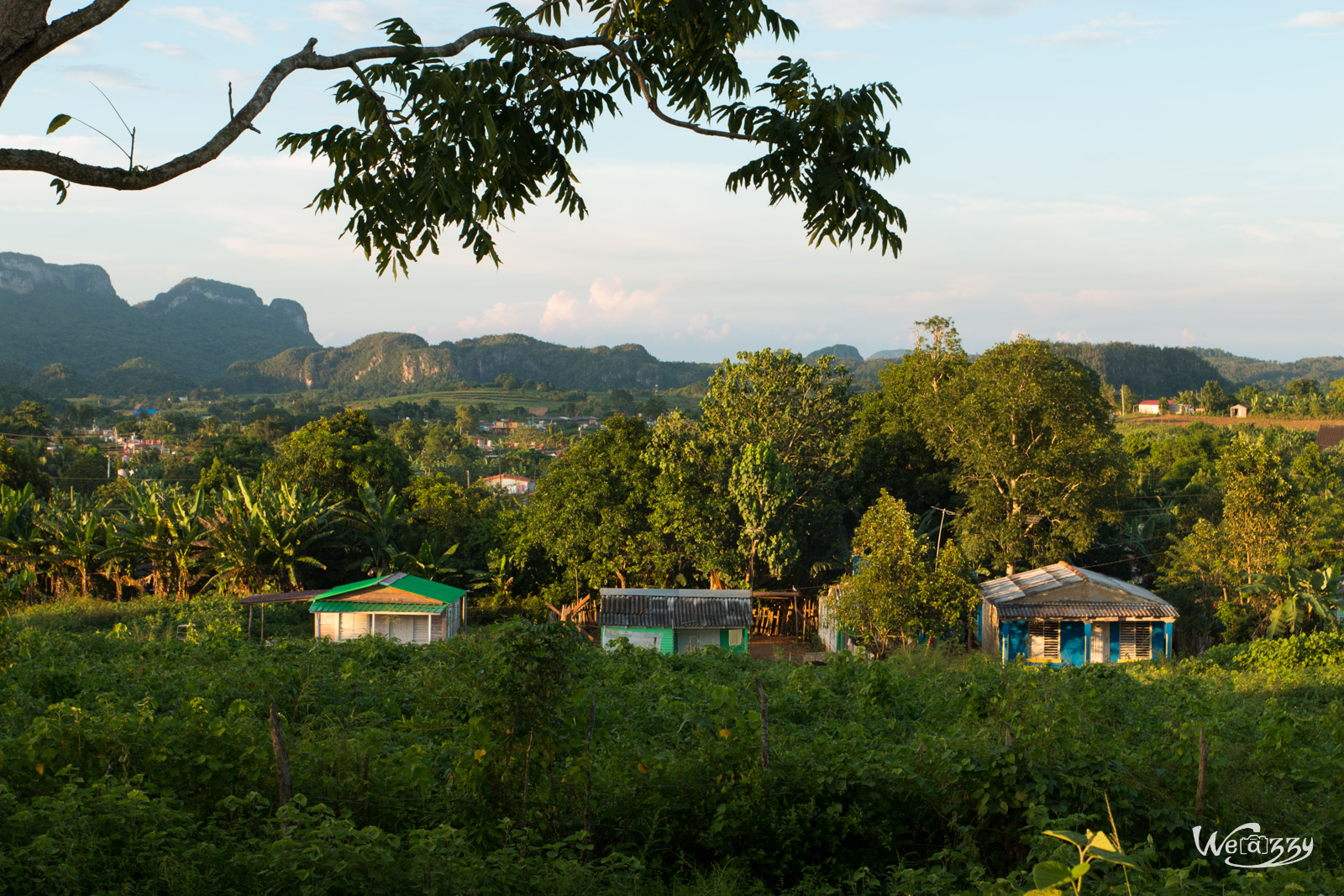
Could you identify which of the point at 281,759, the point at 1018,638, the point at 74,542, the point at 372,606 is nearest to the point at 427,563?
the point at 372,606

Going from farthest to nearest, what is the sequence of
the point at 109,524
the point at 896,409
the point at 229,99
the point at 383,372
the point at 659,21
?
the point at 383,372 → the point at 896,409 → the point at 109,524 → the point at 659,21 → the point at 229,99

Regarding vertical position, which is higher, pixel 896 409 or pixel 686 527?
pixel 896 409

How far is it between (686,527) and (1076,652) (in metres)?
10.3

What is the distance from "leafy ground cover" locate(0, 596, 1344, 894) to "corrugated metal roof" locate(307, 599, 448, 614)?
39.2ft

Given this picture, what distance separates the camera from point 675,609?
21.6m

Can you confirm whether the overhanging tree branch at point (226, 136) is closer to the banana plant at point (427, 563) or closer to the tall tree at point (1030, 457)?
the tall tree at point (1030, 457)

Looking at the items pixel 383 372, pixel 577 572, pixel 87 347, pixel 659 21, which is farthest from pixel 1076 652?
pixel 87 347

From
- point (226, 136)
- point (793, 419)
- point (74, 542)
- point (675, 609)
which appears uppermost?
point (226, 136)

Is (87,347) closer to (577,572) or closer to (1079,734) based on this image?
(577,572)

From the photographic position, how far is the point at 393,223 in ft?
11.9

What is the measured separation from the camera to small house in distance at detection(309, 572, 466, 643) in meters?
20.8

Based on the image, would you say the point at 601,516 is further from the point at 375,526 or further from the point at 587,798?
the point at 587,798

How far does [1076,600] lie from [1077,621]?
0.80 m

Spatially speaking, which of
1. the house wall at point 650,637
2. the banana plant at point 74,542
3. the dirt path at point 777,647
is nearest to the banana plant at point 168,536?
the banana plant at point 74,542
